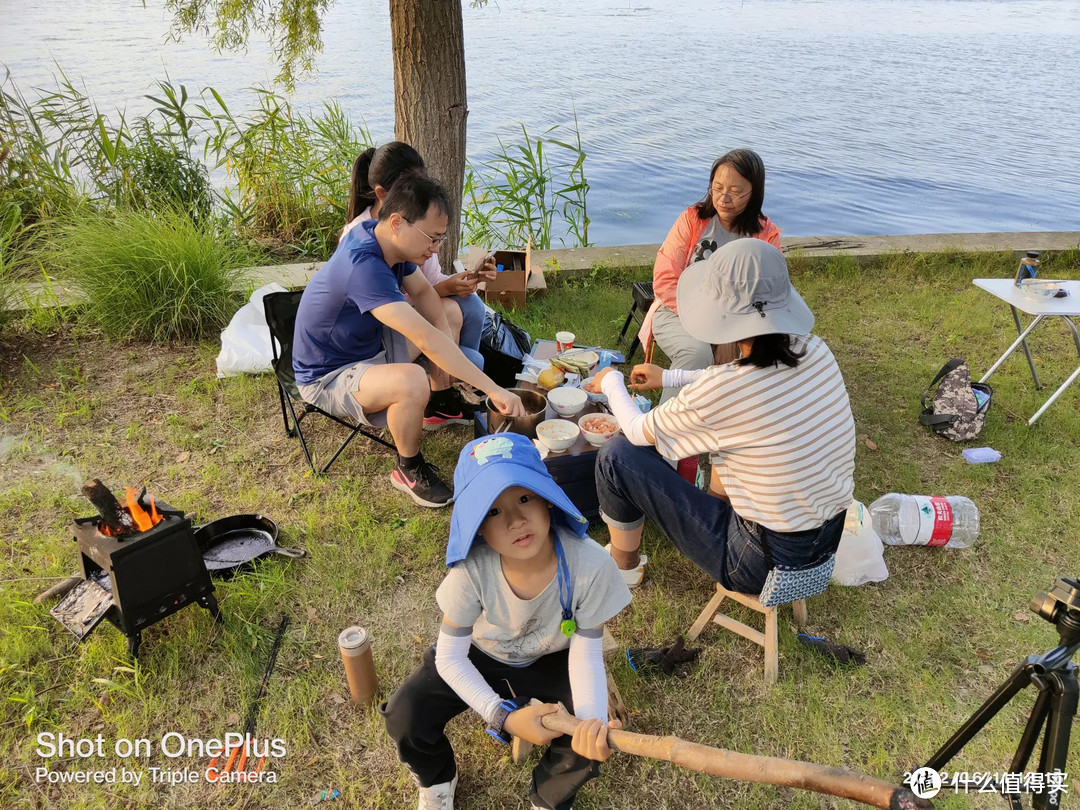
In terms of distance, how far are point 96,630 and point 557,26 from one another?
2257 cm

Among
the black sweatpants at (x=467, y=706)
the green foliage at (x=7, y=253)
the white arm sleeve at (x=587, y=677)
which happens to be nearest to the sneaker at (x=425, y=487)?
the black sweatpants at (x=467, y=706)

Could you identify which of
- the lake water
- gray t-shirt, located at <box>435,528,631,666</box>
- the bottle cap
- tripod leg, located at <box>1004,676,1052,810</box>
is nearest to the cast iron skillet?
the bottle cap

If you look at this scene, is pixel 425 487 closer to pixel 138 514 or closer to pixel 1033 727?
pixel 138 514

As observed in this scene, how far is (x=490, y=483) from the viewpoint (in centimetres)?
184

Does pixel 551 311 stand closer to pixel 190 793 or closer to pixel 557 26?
pixel 190 793

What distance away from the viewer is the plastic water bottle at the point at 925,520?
3.32 m

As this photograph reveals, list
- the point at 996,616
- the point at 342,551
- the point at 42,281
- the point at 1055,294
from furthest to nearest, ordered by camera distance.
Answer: the point at 42,281 → the point at 1055,294 → the point at 342,551 → the point at 996,616

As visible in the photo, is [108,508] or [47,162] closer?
[108,508]

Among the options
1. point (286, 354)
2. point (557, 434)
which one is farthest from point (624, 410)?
point (286, 354)

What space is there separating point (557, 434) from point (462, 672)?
4.48 ft

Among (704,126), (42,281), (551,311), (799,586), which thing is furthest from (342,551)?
(704,126)

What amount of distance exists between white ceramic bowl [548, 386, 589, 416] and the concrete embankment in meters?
2.66

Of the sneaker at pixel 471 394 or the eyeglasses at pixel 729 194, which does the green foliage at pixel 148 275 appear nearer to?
the sneaker at pixel 471 394

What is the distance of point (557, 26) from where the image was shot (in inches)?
842
